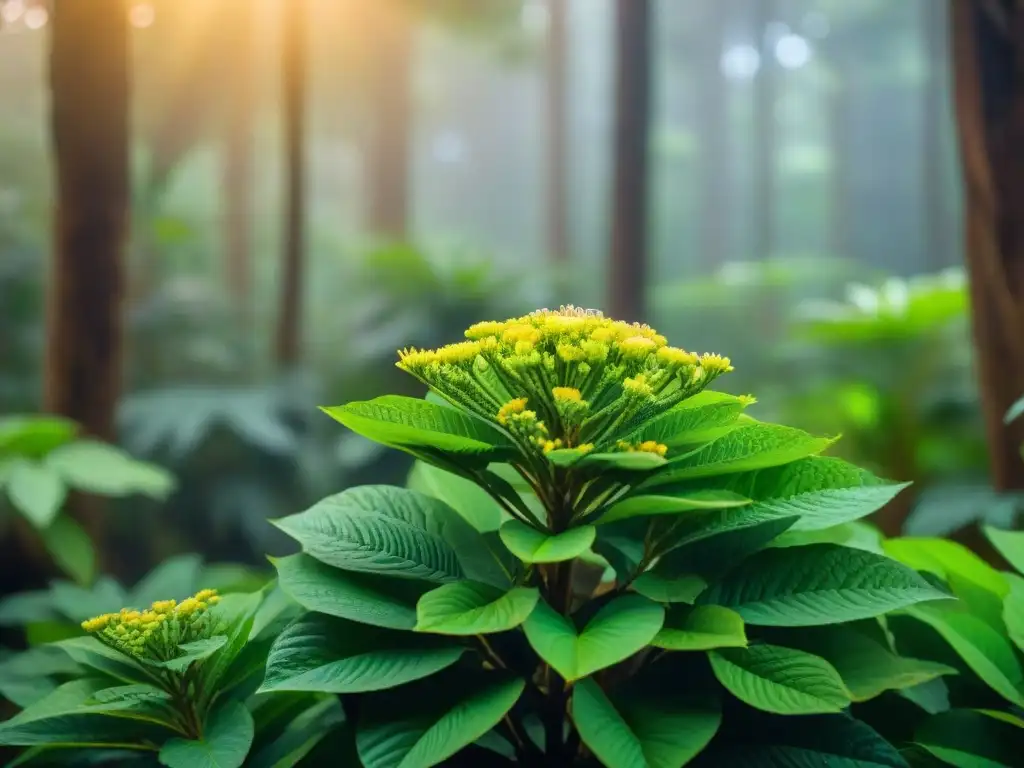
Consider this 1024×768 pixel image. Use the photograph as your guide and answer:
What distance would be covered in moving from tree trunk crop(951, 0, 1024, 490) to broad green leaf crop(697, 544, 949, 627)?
1.17 m

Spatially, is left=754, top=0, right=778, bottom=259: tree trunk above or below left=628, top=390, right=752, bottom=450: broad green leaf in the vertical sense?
above

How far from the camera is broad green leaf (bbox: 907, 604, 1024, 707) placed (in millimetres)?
658

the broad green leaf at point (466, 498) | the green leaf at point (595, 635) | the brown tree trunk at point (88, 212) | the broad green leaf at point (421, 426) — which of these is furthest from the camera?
the brown tree trunk at point (88, 212)

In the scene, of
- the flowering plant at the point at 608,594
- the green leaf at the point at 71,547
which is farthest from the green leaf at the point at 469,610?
the green leaf at the point at 71,547

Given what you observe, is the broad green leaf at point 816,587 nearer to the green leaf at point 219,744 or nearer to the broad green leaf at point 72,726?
the green leaf at point 219,744

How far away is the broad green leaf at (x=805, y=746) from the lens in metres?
0.55

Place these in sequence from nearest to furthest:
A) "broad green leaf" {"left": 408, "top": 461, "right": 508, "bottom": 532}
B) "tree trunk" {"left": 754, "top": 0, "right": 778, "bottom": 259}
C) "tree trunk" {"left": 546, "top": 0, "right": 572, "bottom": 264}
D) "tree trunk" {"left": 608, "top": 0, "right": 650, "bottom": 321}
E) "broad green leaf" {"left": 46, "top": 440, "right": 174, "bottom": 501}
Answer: "broad green leaf" {"left": 408, "top": 461, "right": 508, "bottom": 532} < "broad green leaf" {"left": 46, "top": 440, "right": 174, "bottom": 501} < "tree trunk" {"left": 608, "top": 0, "right": 650, "bottom": 321} < "tree trunk" {"left": 546, "top": 0, "right": 572, "bottom": 264} < "tree trunk" {"left": 754, "top": 0, "right": 778, "bottom": 259}

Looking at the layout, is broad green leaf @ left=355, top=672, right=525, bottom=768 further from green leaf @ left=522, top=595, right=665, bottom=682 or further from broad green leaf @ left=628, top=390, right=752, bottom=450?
broad green leaf @ left=628, top=390, right=752, bottom=450

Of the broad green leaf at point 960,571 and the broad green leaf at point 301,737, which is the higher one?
the broad green leaf at point 960,571

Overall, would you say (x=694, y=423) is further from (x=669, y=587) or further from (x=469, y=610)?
(x=469, y=610)

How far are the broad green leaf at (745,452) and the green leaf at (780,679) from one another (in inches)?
5.3

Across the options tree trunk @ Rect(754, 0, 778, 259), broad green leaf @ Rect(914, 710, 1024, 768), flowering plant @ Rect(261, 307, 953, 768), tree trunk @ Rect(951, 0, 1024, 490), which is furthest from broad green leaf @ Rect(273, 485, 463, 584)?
tree trunk @ Rect(754, 0, 778, 259)

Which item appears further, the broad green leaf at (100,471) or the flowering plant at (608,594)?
the broad green leaf at (100,471)

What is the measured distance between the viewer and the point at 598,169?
11.0 meters
